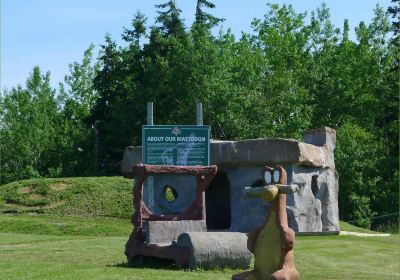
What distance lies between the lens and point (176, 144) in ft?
72.2

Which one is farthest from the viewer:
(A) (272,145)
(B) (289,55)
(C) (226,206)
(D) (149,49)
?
(B) (289,55)

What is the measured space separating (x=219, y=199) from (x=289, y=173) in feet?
17.2

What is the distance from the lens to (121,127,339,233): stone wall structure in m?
22.0

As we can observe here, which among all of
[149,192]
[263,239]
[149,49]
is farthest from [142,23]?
[263,239]

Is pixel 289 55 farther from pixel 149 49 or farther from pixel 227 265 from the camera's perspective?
pixel 227 265

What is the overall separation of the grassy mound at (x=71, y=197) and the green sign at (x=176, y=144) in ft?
20.4

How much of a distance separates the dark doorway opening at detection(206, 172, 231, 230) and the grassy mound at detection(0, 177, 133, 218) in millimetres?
2970

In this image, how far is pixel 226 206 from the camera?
88.4ft

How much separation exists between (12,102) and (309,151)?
36.8 meters

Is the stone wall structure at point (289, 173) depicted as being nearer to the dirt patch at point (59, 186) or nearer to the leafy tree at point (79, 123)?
the dirt patch at point (59, 186)

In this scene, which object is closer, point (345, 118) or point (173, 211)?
point (173, 211)

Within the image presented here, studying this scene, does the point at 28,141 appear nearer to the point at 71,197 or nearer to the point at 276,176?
the point at 71,197

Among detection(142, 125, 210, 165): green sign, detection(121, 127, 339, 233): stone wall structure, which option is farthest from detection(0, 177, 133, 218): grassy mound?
detection(142, 125, 210, 165): green sign

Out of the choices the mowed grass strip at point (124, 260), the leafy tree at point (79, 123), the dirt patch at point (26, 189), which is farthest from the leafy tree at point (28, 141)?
the mowed grass strip at point (124, 260)
